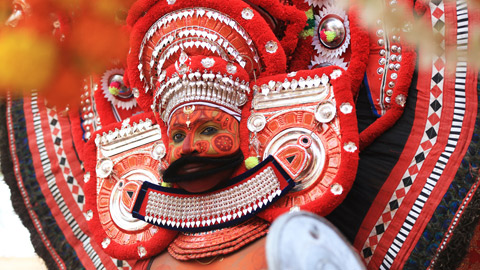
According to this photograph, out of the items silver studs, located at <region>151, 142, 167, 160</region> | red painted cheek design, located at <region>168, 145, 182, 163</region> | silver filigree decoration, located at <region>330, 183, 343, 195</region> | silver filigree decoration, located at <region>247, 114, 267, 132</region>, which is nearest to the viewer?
silver filigree decoration, located at <region>330, 183, 343, 195</region>

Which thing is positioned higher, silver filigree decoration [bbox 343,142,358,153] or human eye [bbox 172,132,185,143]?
human eye [bbox 172,132,185,143]

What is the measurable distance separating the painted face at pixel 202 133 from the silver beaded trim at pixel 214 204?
0.70ft

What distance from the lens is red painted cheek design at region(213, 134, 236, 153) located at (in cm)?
216

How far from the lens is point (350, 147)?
212 centimetres

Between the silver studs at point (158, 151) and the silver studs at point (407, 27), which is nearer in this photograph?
the silver studs at point (407, 27)

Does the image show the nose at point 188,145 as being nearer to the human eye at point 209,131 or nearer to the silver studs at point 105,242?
the human eye at point 209,131

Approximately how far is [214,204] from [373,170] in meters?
0.90

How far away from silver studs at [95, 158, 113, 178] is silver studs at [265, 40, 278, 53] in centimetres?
120

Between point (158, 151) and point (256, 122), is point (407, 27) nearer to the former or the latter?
point (256, 122)

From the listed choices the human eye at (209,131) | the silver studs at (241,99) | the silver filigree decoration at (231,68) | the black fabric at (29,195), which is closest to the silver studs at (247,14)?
the silver filigree decoration at (231,68)

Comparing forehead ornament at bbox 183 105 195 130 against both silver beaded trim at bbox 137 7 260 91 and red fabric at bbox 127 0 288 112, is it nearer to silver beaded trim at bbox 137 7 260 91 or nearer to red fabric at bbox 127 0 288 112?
silver beaded trim at bbox 137 7 260 91

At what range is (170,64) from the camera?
238 cm

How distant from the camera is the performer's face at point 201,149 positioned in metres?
2.14

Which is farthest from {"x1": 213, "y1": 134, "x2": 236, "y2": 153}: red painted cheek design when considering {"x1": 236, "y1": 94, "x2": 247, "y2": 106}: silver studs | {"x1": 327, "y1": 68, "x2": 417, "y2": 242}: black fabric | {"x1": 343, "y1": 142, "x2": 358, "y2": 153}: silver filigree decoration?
{"x1": 327, "y1": 68, "x2": 417, "y2": 242}: black fabric
